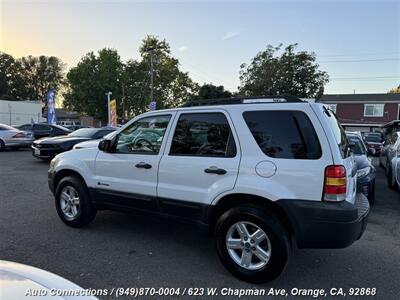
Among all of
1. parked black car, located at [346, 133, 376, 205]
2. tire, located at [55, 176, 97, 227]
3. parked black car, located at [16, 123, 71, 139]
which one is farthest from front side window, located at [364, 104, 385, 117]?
tire, located at [55, 176, 97, 227]

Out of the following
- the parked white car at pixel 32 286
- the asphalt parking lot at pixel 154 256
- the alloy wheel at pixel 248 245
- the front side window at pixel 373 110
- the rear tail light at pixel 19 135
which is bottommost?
the asphalt parking lot at pixel 154 256

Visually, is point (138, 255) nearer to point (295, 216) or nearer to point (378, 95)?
point (295, 216)

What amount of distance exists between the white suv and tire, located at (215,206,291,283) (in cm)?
1

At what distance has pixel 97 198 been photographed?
4.75 metres

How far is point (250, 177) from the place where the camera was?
341 cm

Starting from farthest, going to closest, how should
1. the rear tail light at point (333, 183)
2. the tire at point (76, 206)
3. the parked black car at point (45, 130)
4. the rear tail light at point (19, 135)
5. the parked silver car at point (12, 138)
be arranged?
1. the parked black car at point (45, 130)
2. the rear tail light at point (19, 135)
3. the parked silver car at point (12, 138)
4. the tire at point (76, 206)
5. the rear tail light at point (333, 183)

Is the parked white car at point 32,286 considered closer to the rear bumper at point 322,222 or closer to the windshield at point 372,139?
the rear bumper at point 322,222

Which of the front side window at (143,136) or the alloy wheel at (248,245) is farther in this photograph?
the front side window at (143,136)

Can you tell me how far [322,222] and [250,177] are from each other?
0.82 metres

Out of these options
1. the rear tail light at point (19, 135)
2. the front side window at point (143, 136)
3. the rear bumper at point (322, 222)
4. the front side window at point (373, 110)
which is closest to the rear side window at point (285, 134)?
the rear bumper at point (322, 222)

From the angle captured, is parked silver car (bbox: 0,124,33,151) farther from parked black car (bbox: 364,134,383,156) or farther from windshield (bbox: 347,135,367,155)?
parked black car (bbox: 364,134,383,156)

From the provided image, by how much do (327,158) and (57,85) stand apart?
287 feet

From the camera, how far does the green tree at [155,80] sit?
51031mm

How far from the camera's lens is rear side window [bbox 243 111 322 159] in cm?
321
